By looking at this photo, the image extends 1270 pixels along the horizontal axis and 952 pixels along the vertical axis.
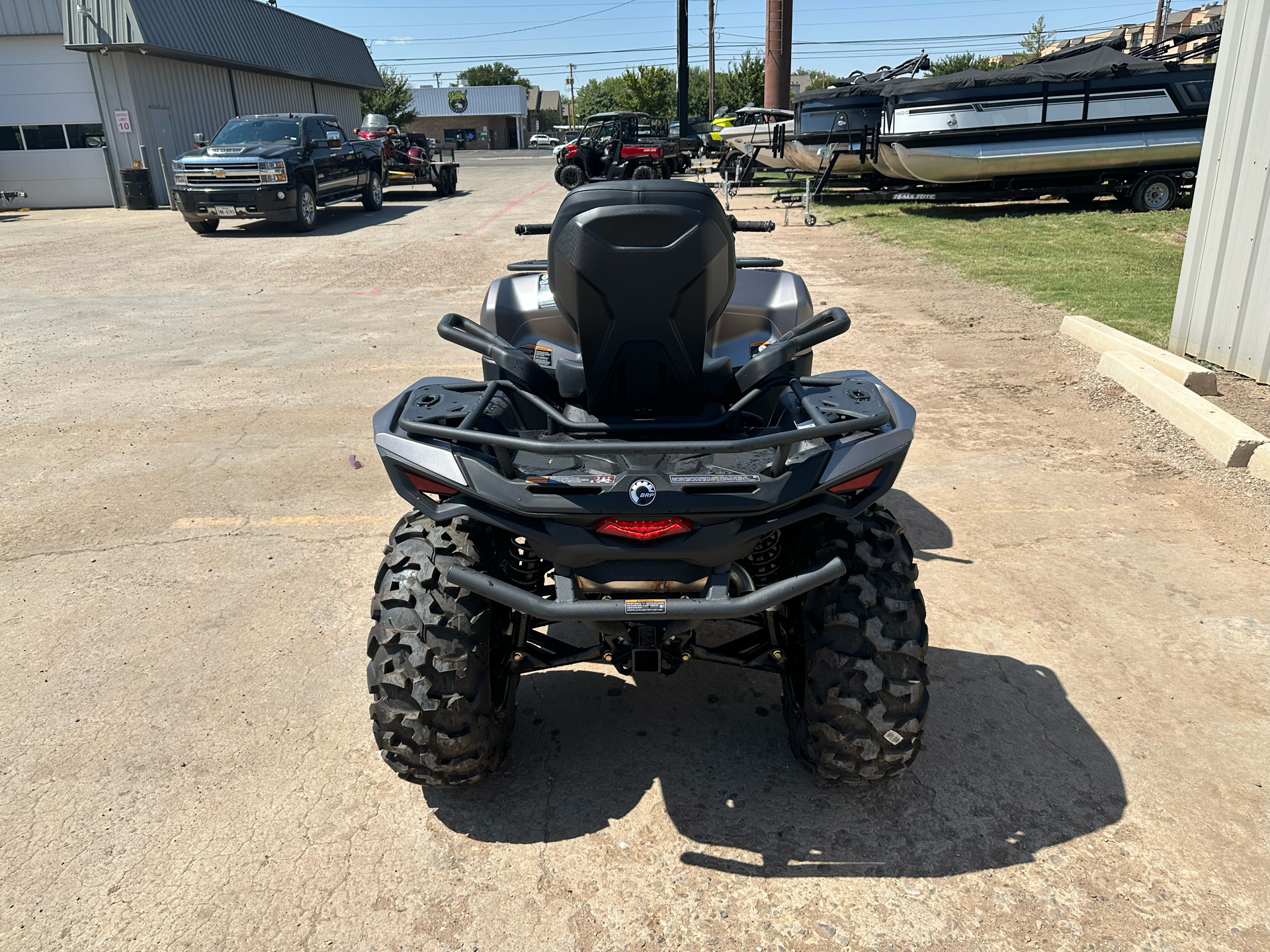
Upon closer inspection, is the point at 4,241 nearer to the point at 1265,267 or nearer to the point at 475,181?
the point at 475,181

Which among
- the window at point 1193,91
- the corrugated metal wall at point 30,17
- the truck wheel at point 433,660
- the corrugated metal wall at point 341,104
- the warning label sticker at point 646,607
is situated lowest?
the truck wheel at point 433,660

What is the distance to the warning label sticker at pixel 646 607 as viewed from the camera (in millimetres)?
2227

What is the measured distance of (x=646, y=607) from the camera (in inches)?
88.2

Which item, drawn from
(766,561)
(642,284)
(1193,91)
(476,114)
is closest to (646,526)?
(766,561)

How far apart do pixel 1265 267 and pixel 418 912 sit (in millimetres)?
6585

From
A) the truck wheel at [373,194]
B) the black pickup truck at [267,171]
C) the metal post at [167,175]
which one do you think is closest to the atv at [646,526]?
the black pickup truck at [267,171]

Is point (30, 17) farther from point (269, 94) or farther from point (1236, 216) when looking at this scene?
point (1236, 216)

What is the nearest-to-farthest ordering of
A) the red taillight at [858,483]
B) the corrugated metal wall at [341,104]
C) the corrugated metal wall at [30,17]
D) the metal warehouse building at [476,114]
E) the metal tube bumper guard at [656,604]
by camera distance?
the metal tube bumper guard at [656,604], the red taillight at [858,483], the corrugated metal wall at [30,17], the corrugated metal wall at [341,104], the metal warehouse building at [476,114]

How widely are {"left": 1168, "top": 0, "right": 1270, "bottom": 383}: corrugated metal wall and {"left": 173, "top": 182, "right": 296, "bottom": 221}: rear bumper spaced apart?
14.1m

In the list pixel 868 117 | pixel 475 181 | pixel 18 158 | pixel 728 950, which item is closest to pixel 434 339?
pixel 728 950

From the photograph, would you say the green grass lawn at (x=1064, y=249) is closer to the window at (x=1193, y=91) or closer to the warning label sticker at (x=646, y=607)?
the window at (x=1193, y=91)

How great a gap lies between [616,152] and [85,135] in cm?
1362

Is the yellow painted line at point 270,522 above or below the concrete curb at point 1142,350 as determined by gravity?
below

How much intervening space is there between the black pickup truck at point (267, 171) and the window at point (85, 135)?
28.5 feet
